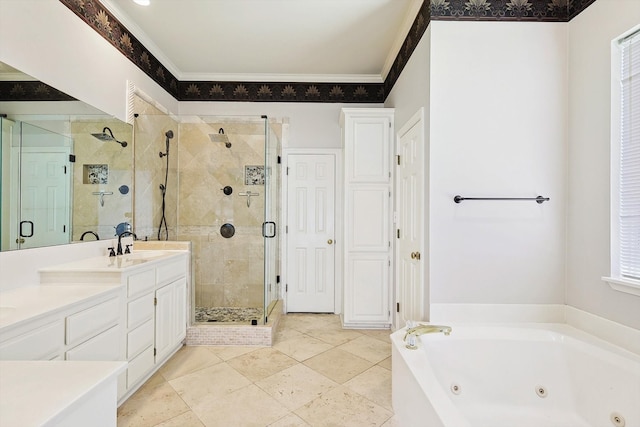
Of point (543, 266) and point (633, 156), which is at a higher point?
point (633, 156)

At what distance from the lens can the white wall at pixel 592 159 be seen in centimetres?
165

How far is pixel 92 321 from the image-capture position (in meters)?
1.60

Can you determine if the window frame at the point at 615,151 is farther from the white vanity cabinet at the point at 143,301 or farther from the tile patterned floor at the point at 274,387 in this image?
the white vanity cabinet at the point at 143,301

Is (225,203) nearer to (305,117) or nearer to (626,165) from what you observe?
(305,117)

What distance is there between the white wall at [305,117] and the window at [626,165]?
232 cm

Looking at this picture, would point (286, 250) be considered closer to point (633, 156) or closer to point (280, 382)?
point (280, 382)

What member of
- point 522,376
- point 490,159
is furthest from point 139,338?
point 490,159

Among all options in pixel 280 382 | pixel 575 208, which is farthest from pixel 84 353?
pixel 575 208

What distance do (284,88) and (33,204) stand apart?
2.75 meters

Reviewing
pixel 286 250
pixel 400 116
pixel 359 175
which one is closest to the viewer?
pixel 400 116

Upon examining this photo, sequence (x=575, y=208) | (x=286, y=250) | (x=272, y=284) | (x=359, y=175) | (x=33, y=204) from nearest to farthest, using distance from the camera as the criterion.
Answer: (x=33, y=204)
(x=575, y=208)
(x=359, y=175)
(x=272, y=284)
(x=286, y=250)

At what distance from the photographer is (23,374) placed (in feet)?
2.72

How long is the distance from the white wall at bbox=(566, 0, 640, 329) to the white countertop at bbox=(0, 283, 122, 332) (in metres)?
2.87

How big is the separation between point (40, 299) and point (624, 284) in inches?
119
